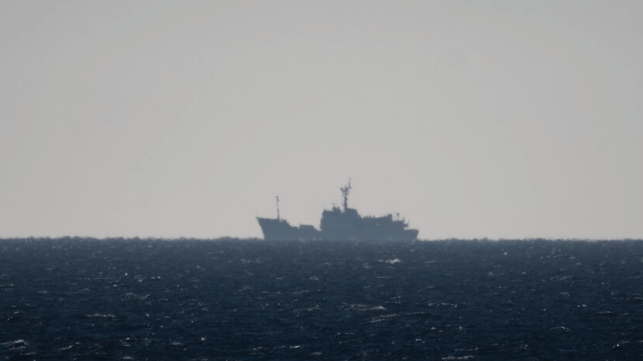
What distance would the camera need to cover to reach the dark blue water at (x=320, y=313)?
141ft

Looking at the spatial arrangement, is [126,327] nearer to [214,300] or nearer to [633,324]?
[214,300]

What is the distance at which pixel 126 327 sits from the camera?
48844 mm

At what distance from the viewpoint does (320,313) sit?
54.5 meters

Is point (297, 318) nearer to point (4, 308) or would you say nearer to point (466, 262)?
point (4, 308)

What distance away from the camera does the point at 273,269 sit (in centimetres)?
8925

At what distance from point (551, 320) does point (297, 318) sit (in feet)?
44.1

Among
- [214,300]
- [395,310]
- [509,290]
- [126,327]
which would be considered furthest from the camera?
[509,290]

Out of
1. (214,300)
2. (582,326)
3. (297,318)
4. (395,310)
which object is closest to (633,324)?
(582,326)

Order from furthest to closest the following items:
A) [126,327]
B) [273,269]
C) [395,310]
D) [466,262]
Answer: [466,262] → [273,269] → [395,310] → [126,327]

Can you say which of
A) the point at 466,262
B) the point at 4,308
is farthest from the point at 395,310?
the point at 466,262

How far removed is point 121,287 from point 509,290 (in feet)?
89.4

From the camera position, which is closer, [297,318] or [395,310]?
[297,318]

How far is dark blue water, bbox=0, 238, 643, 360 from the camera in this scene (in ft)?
141

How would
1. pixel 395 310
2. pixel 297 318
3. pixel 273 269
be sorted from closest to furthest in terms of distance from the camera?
pixel 297 318
pixel 395 310
pixel 273 269
